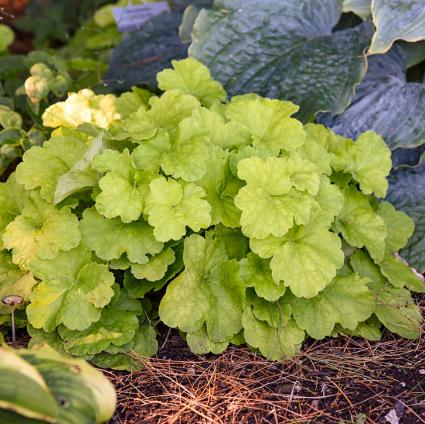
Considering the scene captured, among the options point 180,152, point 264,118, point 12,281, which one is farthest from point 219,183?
point 12,281

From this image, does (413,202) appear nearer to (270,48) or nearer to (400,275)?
(400,275)

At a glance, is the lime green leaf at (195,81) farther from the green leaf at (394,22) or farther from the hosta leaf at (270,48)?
the green leaf at (394,22)

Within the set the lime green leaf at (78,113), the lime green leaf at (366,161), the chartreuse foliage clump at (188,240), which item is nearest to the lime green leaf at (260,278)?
the chartreuse foliage clump at (188,240)

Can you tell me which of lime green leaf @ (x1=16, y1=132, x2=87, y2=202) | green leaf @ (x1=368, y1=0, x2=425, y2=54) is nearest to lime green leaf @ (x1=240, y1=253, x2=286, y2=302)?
lime green leaf @ (x1=16, y1=132, x2=87, y2=202)

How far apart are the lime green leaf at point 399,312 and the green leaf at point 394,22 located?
2.18 feet

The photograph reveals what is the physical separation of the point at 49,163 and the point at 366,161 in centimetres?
81

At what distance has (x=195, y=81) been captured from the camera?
1.82m

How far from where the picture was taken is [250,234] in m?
1.47

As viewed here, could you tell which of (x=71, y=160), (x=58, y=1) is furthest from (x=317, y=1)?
(x=58, y=1)

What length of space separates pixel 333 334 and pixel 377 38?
83 cm

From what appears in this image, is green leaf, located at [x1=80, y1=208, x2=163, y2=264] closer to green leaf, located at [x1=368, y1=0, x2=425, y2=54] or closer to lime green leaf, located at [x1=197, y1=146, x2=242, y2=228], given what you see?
lime green leaf, located at [x1=197, y1=146, x2=242, y2=228]

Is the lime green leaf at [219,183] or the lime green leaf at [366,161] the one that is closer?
the lime green leaf at [219,183]

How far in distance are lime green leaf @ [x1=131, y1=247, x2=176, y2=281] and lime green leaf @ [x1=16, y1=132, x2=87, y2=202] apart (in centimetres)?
26

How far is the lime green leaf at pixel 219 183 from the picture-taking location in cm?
156
